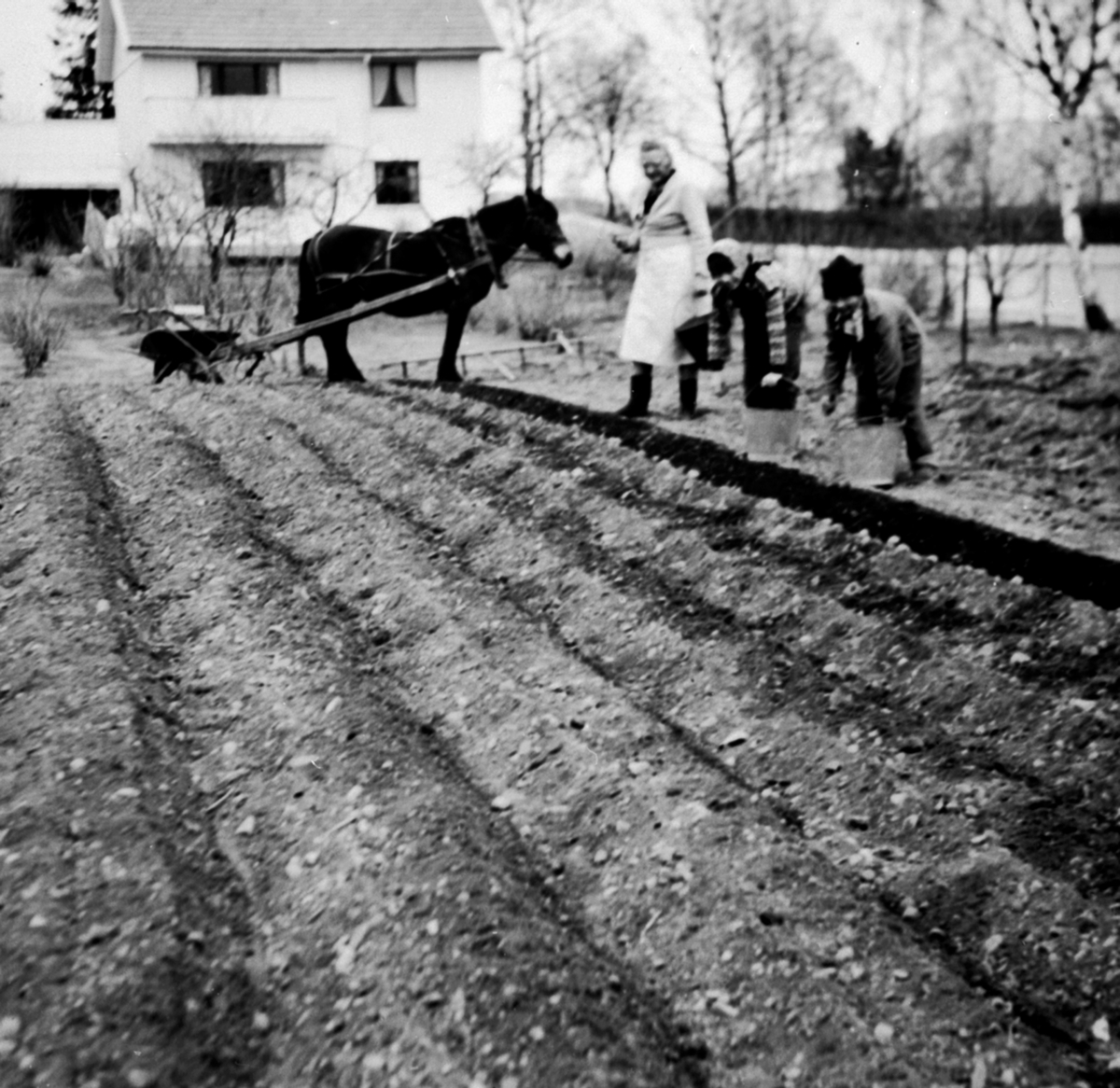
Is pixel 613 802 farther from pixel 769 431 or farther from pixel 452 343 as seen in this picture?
pixel 452 343

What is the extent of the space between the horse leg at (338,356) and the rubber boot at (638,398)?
2.92 meters

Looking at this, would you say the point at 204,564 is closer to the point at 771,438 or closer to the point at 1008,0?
the point at 771,438

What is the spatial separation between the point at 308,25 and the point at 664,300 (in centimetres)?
943

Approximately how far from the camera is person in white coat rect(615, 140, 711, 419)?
9.31m

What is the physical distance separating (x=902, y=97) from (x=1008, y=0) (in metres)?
1.60

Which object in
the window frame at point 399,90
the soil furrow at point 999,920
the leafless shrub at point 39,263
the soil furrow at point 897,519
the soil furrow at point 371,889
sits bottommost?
the soil furrow at point 999,920

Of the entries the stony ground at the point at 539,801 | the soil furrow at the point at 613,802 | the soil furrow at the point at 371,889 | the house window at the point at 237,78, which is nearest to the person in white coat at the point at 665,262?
the stony ground at the point at 539,801

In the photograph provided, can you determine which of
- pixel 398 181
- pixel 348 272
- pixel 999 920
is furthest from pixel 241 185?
pixel 999 920

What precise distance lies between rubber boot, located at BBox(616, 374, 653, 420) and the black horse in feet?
6.00

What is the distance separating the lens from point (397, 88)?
23859 mm

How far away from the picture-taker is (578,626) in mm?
6035

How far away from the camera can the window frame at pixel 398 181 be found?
23156 millimetres

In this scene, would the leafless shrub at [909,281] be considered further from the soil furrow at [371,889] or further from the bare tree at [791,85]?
the soil furrow at [371,889]

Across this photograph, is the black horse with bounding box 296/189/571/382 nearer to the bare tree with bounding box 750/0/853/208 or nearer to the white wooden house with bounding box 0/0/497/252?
the white wooden house with bounding box 0/0/497/252
